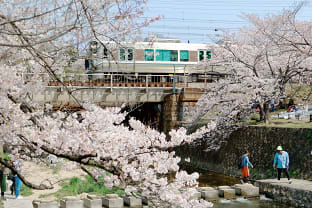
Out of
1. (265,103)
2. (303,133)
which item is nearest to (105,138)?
(303,133)

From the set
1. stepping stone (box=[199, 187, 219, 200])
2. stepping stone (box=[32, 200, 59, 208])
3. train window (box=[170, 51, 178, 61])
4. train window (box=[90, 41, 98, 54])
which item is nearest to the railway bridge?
train window (box=[170, 51, 178, 61])

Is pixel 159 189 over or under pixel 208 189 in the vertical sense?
over

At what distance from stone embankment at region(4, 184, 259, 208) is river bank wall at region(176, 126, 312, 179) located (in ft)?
9.06

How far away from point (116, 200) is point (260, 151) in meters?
8.32

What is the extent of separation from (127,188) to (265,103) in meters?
14.5

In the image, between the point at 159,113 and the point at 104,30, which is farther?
the point at 159,113

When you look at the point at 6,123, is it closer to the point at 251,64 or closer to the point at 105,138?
the point at 105,138

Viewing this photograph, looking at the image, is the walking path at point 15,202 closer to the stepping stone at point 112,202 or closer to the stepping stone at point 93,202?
the stepping stone at point 93,202

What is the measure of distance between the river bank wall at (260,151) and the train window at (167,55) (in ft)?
24.7

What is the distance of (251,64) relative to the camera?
800 inches

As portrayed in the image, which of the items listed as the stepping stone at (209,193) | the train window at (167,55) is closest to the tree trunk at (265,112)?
the stepping stone at (209,193)

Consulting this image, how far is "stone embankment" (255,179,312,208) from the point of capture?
11.5 m

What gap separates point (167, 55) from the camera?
27.9 metres

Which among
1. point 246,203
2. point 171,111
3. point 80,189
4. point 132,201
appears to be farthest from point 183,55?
point 132,201
